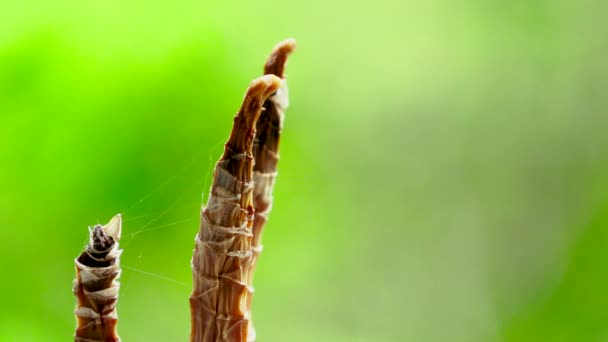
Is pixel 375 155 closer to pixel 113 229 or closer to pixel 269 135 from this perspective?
pixel 269 135

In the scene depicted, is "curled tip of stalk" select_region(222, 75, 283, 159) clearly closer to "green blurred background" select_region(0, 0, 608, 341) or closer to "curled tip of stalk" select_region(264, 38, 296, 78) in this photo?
"curled tip of stalk" select_region(264, 38, 296, 78)

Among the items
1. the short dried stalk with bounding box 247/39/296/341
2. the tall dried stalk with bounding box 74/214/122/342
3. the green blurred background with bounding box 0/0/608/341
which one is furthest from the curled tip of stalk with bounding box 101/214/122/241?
the green blurred background with bounding box 0/0/608/341

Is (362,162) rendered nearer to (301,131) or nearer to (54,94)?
(301,131)

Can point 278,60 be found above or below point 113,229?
above

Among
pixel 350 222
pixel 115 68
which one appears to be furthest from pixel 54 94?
pixel 350 222

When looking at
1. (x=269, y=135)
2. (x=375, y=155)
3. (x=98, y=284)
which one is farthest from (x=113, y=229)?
(x=375, y=155)

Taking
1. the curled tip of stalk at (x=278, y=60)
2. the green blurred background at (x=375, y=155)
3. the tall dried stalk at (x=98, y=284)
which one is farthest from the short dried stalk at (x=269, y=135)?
the green blurred background at (x=375, y=155)

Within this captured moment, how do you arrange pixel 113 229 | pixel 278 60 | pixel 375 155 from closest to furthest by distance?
pixel 113 229
pixel 278 60
pixel 375 155

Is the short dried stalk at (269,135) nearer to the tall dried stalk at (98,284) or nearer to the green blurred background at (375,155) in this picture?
the tall dried stalk at (98,284)
